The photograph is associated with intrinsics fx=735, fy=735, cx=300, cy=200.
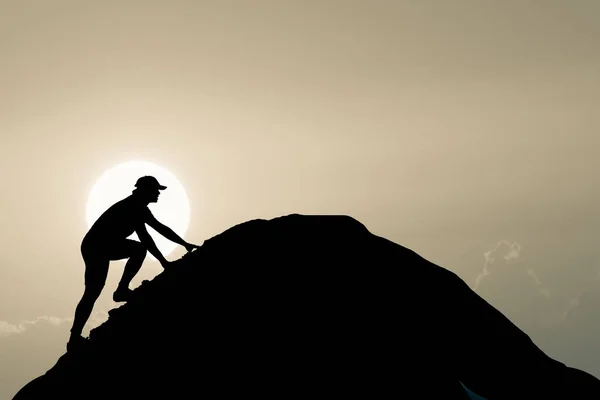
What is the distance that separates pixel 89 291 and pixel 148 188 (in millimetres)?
2325

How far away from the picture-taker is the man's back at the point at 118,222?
1443cm

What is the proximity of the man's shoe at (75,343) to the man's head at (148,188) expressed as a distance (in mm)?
2973

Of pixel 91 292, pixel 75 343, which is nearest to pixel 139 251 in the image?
pixel 91 292

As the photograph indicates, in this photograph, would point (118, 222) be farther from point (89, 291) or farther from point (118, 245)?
point (89, 291)

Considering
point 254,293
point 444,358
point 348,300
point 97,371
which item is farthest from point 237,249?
point 444,358

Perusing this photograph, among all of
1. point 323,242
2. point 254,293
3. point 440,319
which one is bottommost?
point 440,319

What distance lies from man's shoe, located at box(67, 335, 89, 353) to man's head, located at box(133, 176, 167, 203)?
2973 millimetres

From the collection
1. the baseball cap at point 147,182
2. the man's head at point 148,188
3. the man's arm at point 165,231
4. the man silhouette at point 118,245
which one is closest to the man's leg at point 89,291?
the man silhouette at point 118,245

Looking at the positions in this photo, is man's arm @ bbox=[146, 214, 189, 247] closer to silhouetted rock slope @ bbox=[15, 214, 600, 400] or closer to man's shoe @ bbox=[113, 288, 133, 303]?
silhouetted rock slope @ bbox=[15, 214, 600, 400]

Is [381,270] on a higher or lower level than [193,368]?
higher

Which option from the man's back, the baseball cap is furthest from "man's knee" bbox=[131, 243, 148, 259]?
the baseball cap

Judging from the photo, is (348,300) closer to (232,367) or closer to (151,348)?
(232,367)

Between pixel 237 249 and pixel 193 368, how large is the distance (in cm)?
266

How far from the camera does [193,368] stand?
41.5 ft
